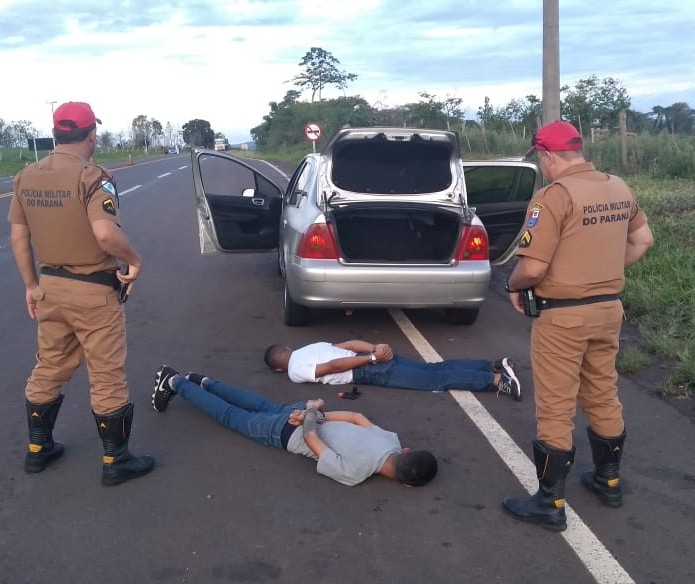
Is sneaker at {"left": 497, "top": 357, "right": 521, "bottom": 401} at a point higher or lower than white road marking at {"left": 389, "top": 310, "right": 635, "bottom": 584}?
higher

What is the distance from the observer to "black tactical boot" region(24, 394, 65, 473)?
438 cm

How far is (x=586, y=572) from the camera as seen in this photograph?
11.3 ft

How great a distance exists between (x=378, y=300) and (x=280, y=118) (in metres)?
68.4

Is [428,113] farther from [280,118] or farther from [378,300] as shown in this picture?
[280,118]

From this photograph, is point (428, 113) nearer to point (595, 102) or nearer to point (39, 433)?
point (595, 102)

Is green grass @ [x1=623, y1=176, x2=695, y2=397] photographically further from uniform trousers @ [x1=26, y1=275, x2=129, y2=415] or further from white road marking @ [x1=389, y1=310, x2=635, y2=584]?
uniform trousers @ [x1=26, y1=275, x2=129, y2=415]

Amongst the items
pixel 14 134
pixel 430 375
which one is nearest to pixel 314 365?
pixel 430 375

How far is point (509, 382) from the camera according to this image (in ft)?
18.1

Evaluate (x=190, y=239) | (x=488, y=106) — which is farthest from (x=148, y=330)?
(x=488, y=106)

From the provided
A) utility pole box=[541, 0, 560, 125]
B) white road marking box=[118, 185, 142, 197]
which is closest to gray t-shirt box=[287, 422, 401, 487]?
utility pole box=[541, 0, 560, 125]

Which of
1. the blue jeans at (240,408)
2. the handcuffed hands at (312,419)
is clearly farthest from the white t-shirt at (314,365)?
the handcuffed hands at (312,419)

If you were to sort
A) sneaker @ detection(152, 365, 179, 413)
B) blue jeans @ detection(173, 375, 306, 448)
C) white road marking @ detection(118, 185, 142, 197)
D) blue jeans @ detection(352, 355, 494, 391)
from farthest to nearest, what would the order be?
white road marking @ detection(118, 185, 142, 197)
blue jeans @ detection(352, 355, 494, 391)
sneaker @ detection(152, 365, 179, 413)
blue jeans @ detection(173, 375, 306, 448)

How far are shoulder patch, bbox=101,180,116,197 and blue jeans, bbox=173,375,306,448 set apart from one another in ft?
5.08

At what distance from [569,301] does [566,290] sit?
0.06 metres
